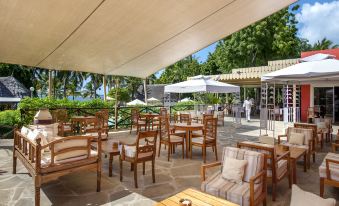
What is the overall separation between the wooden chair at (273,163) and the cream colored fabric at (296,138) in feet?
5.66

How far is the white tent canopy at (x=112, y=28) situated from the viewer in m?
4.35

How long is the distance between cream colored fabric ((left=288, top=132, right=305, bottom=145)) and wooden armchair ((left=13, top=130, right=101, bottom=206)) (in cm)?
446

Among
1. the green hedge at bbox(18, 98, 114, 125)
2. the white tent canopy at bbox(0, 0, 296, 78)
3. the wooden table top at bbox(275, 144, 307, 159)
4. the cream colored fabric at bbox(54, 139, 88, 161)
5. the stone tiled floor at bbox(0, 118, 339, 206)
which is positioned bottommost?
the stone tiled floor at bbox(0, 118, 339, 206)

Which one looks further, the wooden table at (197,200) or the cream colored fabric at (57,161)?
the cream colored fabric at (57,161)

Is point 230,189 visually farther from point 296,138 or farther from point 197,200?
point 296,138

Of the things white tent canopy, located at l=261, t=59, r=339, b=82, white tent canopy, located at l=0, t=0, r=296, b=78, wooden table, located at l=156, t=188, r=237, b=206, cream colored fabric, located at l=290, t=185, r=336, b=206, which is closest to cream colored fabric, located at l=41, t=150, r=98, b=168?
wooden table, located at l=156, t=188, r=237, b=206

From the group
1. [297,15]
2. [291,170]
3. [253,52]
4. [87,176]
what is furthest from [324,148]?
[297,15]

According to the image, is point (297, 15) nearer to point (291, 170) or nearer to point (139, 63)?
point (139, 63)

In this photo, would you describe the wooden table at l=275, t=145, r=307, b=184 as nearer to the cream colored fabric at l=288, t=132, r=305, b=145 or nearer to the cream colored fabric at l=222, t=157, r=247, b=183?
the cream colored fabric at l=288, t=132, r=305, b=145

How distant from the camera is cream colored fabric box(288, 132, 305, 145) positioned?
5.26 meters

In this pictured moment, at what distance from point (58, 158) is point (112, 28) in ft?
10.9

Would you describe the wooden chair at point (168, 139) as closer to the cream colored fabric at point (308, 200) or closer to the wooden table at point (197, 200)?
the wooden table at point (197, 200)

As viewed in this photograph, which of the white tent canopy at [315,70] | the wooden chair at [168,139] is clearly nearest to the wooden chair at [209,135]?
the wooden chair at [168,139]

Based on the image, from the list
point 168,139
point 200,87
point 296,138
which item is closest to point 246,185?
point 168,139
